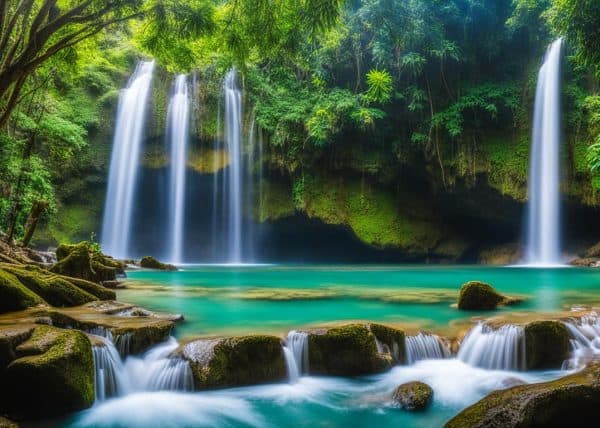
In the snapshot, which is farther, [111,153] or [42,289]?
[111,153]

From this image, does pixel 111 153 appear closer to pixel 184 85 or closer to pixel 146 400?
pixel 184 85

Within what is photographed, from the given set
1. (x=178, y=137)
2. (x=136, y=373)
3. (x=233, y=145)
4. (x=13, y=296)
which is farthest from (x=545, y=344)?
(x=178, y=137)

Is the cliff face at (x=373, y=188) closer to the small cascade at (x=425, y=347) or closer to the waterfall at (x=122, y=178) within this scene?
the waterfall at (x=122, y=178)

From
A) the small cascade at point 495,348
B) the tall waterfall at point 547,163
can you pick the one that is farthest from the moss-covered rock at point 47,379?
the tall waterfall at point 547,163

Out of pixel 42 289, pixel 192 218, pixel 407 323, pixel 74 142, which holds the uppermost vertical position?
pixel 74 142

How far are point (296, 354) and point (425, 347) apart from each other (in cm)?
178

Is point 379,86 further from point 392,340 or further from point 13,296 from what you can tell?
point 13,296

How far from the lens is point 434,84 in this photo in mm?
23312

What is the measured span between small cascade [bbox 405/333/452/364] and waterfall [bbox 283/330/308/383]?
4.50 feet

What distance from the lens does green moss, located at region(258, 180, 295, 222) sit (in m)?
25.0

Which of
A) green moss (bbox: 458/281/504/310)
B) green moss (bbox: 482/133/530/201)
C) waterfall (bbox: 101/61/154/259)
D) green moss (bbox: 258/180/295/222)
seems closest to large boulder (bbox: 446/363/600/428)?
green moss (bbox: 458/281/504/310)

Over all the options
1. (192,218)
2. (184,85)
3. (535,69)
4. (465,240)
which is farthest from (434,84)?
(192,218)

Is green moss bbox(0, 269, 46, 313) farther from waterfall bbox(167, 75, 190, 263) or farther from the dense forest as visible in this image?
waterfall bbox(167, 75, 190, 263)

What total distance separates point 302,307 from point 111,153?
67.2 feet
